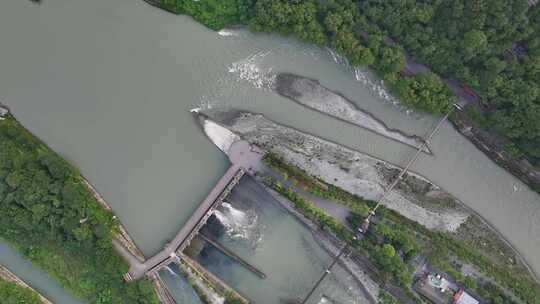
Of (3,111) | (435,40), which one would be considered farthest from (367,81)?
(3,111)

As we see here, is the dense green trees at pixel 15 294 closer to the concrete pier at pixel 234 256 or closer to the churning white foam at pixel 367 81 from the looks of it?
the concrete pier at pixel 234 256

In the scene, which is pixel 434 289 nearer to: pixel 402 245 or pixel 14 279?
pixel 402 245

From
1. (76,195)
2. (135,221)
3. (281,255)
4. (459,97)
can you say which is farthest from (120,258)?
(459,97)

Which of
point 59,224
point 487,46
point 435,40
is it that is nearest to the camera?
point 59,224

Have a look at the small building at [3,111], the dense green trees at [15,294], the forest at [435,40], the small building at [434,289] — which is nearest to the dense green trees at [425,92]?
the forest at [435,40]

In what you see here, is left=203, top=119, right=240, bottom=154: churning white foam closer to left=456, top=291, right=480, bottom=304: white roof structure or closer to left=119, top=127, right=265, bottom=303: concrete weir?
left=119, top=127, right=265, bottom=303: concrete weir
